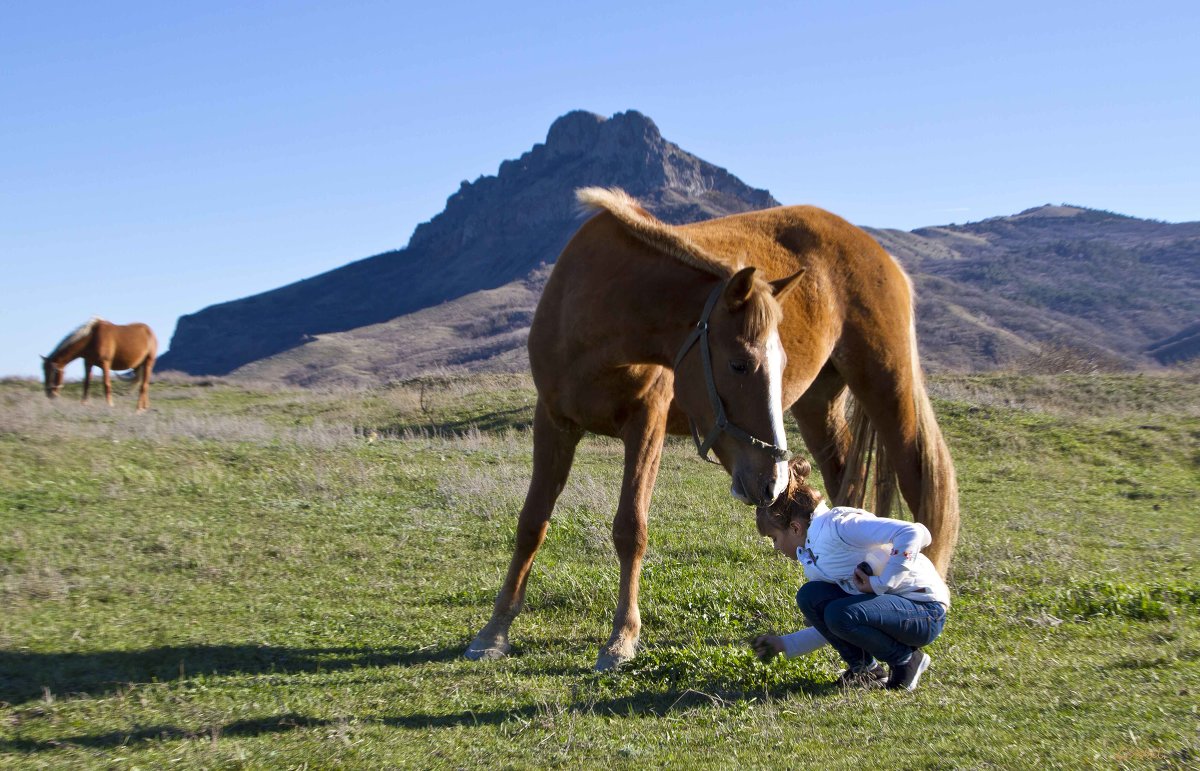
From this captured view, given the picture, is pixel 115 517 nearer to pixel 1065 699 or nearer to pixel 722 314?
pixel 722 314

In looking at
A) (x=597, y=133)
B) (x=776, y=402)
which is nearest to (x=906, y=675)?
(x=776, y=402)

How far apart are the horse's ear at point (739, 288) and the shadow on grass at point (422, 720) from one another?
1.91 m

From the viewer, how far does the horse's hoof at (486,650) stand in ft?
16.4

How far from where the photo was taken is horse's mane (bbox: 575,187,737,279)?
15.3 ft

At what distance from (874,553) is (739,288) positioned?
1.42 metres

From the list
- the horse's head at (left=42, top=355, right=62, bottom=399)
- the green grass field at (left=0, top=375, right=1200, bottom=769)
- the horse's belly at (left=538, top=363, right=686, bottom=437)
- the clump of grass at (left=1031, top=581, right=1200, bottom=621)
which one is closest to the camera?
the green grass field at (left=0, top=375, right=1200, bottom=769)

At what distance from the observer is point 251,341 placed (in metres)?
115

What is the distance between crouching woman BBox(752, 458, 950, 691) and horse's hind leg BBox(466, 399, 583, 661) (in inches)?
64.7

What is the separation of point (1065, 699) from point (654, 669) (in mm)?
1919

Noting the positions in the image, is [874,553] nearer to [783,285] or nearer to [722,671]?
[722,671]

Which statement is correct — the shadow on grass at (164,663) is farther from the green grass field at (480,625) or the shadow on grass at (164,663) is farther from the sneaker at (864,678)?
the sneaker at (864,678)

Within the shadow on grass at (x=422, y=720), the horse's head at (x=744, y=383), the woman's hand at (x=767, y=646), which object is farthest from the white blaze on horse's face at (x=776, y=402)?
the shadow on grass at (x=422, y=720)

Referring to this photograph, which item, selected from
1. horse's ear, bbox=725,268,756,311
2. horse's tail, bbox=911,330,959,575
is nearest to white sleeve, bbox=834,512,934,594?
horse's ear, bbox=725,268,756,311

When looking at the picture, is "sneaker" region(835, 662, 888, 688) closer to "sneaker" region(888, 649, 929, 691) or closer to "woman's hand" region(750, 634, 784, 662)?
"sneaker" region(888, 649, 929, 691)
